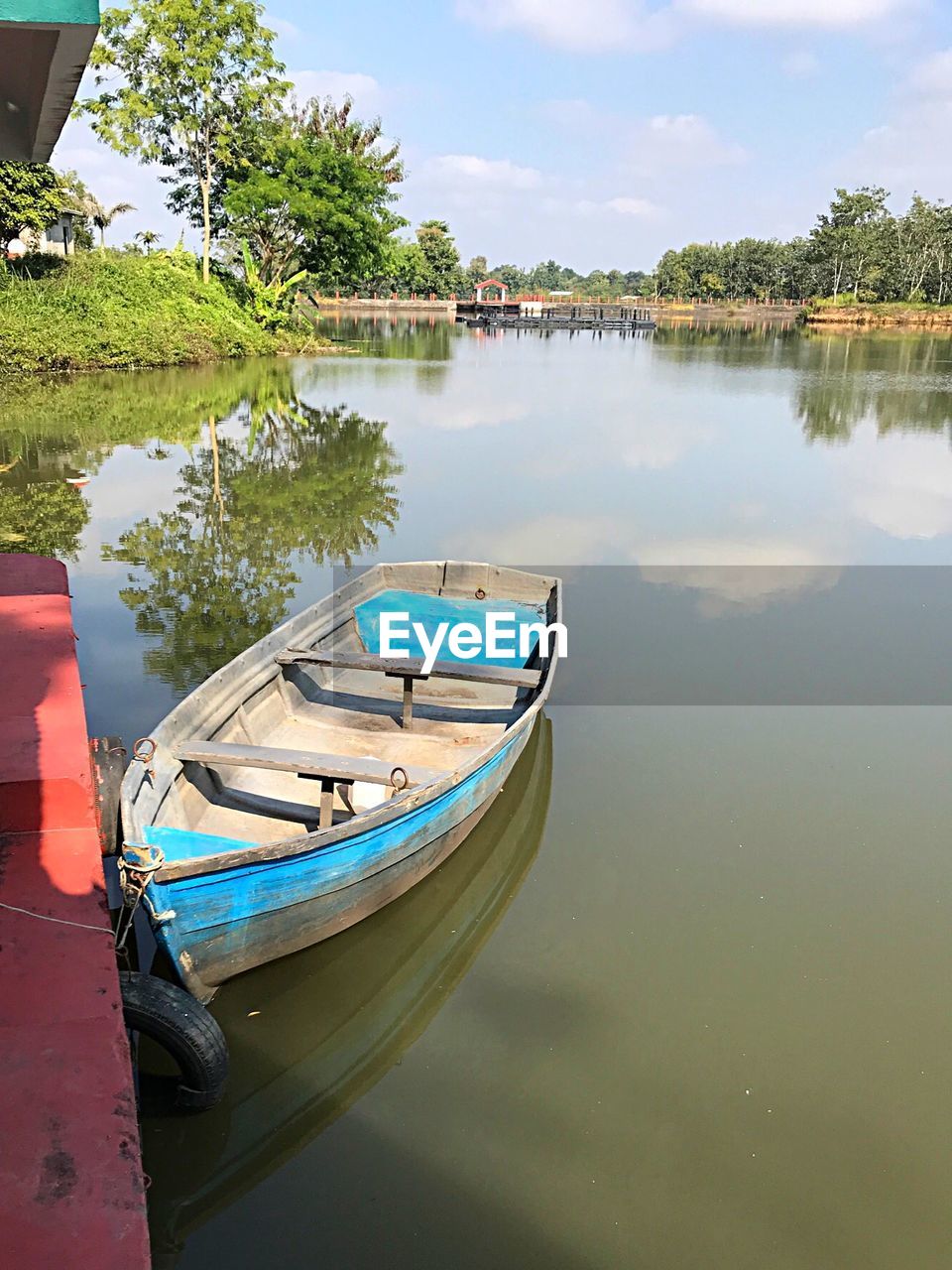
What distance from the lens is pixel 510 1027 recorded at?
14.6 ft

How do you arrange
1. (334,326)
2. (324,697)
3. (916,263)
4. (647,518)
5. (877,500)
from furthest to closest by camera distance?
(916,263)
(334,326)
(877,500)
(647,518)
(324,697)

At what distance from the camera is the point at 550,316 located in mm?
70250

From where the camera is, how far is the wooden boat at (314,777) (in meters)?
4.12

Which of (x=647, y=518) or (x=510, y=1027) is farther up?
(x=647, y=518)

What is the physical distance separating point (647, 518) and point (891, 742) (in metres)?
6.59

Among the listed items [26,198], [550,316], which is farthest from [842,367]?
[550,316]

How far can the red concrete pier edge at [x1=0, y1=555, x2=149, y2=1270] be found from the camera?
2.45 metres

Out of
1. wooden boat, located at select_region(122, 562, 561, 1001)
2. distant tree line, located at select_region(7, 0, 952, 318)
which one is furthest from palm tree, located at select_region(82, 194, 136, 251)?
wooden boat, located at select_region(122, 562, 561, 1001)

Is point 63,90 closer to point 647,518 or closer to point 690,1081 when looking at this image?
point 690,1081

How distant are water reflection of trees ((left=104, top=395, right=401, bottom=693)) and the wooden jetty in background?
4541 centimetres

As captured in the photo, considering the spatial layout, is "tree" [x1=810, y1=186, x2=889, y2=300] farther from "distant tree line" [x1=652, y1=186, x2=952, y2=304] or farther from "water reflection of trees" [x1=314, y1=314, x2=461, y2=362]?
"water reflection of trees" [x1=314, y1=314, x2=461, y2=362]

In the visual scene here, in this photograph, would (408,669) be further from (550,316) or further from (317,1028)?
(550,316)

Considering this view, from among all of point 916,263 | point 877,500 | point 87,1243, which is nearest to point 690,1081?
point 87,1243

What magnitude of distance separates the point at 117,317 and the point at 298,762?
25895 millimetres
